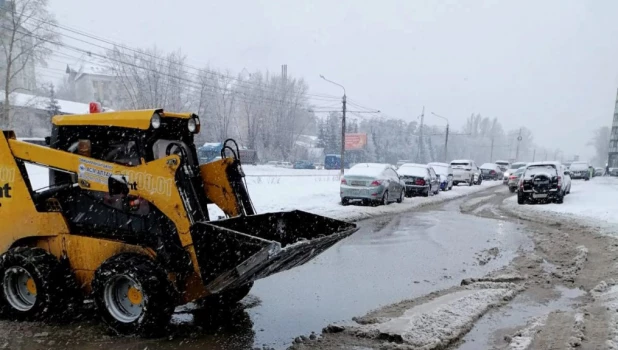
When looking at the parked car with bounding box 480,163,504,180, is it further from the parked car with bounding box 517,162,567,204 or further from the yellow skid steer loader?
the yellow skid steer loader

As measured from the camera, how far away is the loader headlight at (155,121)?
15.5 ft

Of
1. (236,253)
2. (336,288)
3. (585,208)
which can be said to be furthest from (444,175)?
(236,253)

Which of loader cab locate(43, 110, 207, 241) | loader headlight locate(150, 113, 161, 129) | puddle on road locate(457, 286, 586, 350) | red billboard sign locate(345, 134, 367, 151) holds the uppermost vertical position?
red billboard sign locate(345, 134, 367, 151)

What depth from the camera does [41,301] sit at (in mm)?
4699

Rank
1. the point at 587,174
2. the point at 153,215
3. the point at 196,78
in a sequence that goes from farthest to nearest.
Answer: the point at 196,78, the point at 587,174, the point at 153,215

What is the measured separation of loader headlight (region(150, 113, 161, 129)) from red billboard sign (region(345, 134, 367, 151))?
6721 centimetres

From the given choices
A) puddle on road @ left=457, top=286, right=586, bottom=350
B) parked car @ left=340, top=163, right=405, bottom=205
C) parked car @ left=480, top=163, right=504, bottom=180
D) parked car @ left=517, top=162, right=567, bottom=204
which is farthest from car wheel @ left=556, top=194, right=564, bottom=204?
parked car @ left=480, top=163, right=504, bottom=180

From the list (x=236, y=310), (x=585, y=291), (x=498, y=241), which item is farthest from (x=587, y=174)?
(x=236, y=310)

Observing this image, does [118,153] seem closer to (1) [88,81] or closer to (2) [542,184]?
(2) [542,184]

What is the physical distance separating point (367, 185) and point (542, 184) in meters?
7.37

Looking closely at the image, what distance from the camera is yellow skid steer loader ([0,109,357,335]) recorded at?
14.1ft

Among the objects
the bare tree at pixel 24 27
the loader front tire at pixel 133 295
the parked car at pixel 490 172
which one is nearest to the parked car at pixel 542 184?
the loader front tire at pixel 133 295

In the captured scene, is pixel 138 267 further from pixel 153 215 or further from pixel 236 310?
pixel 236 310

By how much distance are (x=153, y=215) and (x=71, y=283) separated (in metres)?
1.22
